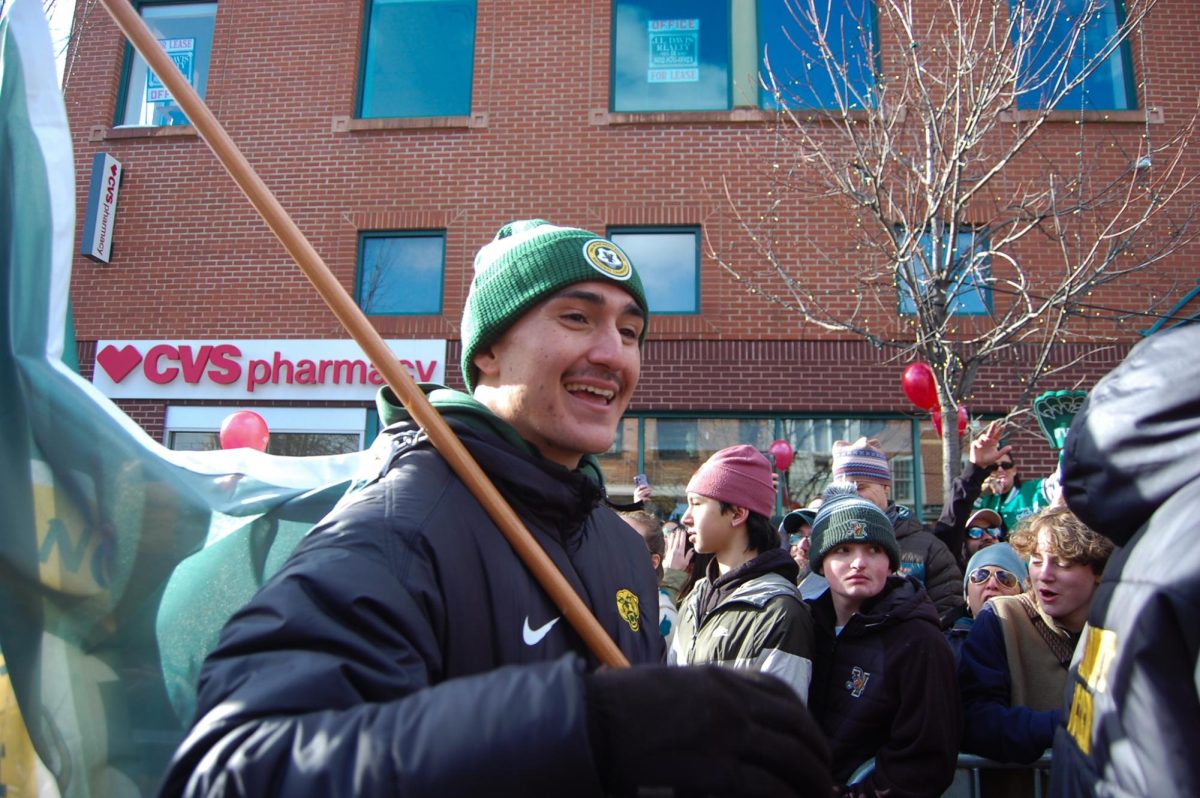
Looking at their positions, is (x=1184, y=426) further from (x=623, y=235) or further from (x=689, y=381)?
(x=623, y=235)

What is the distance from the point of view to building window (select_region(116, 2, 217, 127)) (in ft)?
36.4

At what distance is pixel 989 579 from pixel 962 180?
5446 millimetres

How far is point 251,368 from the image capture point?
9977 mm

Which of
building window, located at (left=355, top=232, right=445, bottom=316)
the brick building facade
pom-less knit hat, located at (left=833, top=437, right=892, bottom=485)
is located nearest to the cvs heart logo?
the brick building facade

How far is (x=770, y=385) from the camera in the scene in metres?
9.62

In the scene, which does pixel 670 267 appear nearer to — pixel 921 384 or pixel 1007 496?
pixel 921 384

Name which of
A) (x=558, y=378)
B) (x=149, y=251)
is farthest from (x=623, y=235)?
(x=558, y=378)

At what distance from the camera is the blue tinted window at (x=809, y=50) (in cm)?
984

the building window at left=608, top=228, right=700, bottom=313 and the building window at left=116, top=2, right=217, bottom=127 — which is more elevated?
the building window at left=116, top=2, right=217, bottom=127

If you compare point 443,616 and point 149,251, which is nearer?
point 443,616

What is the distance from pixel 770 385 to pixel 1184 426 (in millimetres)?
8344

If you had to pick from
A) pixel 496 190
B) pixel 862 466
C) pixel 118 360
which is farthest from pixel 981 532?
pixel 118 360

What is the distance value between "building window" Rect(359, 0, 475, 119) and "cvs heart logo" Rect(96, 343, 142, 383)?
12.9ft

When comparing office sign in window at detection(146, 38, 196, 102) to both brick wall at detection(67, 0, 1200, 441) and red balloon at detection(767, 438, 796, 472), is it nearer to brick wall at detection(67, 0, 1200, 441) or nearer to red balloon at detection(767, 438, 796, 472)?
brick wall at detection(67, 0, 1200, 441)
